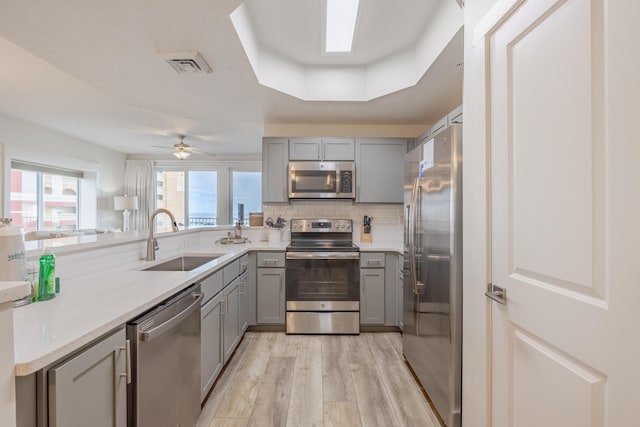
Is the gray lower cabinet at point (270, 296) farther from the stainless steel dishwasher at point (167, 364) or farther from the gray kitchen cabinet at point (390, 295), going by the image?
the stainless steel dishwasher at point (167, 364)

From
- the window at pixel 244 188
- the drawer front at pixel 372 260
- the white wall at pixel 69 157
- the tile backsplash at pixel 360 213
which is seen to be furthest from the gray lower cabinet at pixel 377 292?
the white wall at pixel 69 157

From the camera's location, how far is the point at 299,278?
2.96m

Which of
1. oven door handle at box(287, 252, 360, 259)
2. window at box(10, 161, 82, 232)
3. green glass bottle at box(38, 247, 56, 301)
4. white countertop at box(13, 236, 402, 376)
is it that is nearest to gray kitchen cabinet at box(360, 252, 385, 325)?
oven door handle at box(287, 252, 360, 259)

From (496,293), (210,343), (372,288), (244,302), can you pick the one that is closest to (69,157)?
(244,302)

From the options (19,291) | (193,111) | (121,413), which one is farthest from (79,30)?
(121,413)

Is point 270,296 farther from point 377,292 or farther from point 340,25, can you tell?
point 340,25

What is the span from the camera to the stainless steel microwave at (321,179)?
3.28 m

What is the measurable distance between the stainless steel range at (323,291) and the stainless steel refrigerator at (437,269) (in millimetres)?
797

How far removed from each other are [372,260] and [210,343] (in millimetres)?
1694

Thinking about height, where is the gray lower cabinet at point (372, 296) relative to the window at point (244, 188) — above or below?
below

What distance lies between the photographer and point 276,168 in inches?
131

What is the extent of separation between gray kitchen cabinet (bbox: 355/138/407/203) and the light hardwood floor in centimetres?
157

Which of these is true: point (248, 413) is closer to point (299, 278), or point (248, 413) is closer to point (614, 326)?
point (299, 278)

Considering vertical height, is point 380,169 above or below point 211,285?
above
